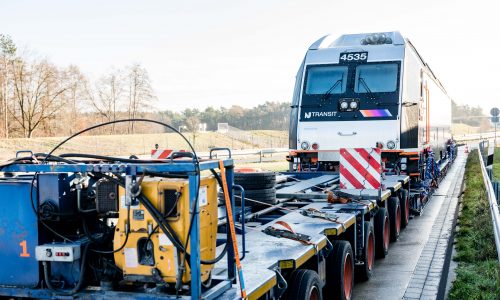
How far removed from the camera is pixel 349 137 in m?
14.5

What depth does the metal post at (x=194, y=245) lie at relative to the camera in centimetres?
442

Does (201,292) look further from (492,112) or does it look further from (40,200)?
Result: (492,112)

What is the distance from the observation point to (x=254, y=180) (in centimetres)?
877

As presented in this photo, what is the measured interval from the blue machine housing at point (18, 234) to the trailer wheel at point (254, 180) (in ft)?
13.6

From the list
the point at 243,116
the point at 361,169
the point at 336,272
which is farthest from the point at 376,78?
the point at 243,116

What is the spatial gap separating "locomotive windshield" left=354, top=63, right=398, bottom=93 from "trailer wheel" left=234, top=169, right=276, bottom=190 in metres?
6.42

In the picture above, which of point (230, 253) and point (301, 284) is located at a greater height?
point (230, 253)

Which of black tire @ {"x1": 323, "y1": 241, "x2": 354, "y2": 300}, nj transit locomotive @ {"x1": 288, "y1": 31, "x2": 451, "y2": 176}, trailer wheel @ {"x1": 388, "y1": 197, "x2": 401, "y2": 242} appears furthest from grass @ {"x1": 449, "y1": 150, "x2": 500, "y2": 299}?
nj transit locomotive @ {"x1": 288, "y1": 31, "x2": 451, "y2": 176}

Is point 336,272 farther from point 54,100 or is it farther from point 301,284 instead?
point 54,100

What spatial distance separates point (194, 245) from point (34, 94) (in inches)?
2563

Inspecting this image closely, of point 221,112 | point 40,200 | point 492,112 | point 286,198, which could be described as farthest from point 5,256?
point 221,112

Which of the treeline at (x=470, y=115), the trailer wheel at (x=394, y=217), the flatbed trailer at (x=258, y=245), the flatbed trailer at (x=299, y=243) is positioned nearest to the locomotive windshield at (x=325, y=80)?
the trailer wheel at (x=394, y=217)

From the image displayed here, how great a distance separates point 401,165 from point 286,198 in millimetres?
5609

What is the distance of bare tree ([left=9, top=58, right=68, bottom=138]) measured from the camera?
2502 inches
